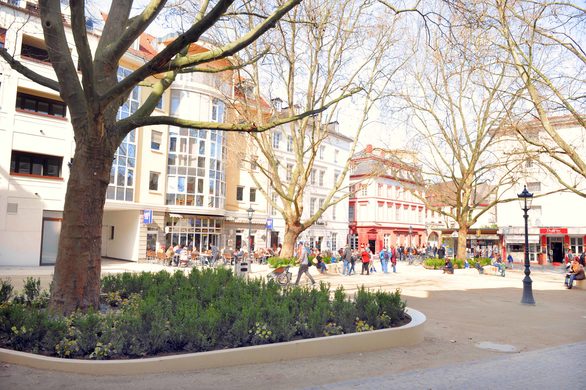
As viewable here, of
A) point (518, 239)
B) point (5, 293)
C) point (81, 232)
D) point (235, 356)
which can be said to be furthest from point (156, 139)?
point (518, 239)

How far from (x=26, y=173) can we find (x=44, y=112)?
3601 mm

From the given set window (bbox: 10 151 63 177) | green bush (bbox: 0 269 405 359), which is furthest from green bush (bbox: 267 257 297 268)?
window (bbox: 10 151 63 177)

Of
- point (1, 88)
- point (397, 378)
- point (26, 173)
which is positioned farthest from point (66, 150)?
point (397, 378)

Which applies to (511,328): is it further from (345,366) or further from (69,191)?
(69,191)

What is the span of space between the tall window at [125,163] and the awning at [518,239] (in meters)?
37.5

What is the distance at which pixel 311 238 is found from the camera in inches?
1804

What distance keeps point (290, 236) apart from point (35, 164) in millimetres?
14402

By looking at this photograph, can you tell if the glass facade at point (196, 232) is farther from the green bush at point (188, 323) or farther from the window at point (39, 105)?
the green bush at point (188, 323)

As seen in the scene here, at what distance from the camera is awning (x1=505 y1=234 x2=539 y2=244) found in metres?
44.8

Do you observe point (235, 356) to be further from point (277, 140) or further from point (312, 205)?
point (312, 205)

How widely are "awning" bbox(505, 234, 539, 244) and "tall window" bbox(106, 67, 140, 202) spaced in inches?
1474

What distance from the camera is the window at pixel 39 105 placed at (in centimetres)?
2435

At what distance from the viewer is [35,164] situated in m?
24.5

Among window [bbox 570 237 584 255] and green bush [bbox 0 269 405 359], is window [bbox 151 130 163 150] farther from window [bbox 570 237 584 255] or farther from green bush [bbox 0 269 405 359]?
window [bbox 570 237 584 255]
